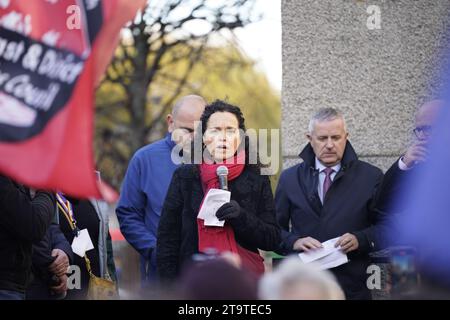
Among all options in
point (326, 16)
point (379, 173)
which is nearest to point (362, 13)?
point (326, 16)

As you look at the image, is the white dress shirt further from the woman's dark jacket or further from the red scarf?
the red scarf

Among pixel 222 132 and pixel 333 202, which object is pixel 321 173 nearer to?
pixel 333 202

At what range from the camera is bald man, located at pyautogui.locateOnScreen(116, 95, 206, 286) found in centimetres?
671

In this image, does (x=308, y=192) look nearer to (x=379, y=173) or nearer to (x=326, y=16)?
(x=379, y=173)

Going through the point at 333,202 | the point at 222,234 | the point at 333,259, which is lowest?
the point at 333,259

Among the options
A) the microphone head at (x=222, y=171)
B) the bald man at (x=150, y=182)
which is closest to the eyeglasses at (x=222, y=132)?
the microphone head at (x=222, y=171)

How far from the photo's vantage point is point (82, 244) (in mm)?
6520

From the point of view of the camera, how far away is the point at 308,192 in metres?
6.32

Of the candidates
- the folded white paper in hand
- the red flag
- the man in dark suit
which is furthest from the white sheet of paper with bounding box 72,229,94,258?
the red flag

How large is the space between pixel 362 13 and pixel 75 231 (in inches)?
101

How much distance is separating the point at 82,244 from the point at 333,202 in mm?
1578

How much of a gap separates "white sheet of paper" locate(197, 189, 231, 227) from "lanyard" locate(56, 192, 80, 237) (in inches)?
48.8

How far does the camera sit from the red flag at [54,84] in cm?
413

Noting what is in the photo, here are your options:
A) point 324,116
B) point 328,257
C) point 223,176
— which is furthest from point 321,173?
point 223,176
